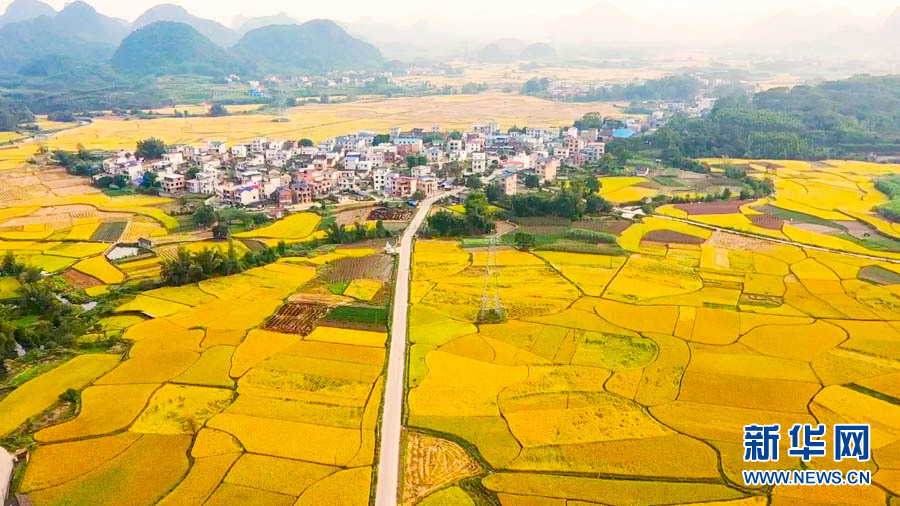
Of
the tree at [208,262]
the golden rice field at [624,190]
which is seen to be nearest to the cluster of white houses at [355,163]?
the golden rice field at [624,190]

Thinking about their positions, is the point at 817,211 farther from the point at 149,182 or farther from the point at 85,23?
the point at 85,23

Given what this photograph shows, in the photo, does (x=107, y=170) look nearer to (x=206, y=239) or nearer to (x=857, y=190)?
(x=206, y=239)

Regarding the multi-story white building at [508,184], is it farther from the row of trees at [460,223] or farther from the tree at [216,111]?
the tree at [216,111]

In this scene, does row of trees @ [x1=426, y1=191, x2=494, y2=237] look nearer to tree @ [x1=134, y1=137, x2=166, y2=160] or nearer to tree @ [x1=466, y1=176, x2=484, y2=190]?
tree @ [x1=466, y1=176, x2=484, y2=190]

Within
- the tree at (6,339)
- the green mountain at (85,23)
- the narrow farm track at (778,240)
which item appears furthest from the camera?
the green mountain at (85,23)

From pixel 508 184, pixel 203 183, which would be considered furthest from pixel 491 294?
pixel 203 183

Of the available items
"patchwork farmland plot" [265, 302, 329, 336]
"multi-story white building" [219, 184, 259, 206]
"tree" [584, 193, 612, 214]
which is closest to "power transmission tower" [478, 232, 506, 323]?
"patchwork farmland plot" [265, 302, 329, 336]
